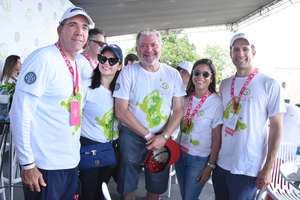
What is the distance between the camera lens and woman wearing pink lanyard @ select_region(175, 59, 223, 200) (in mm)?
2242

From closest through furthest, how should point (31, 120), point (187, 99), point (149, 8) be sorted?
point (31, 120)
point (187, 99)
point (149, 8)

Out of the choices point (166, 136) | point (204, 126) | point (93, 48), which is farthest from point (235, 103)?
point (93, 48)

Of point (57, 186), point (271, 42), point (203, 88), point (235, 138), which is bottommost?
point (57, 186)

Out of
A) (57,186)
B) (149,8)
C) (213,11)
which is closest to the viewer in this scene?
(57,186)

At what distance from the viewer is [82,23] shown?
5.86 feet

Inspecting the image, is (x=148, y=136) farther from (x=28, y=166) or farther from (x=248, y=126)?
(x=28, y=166)

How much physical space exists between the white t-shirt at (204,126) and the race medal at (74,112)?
34.1 inches

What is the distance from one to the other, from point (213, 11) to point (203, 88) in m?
8.41

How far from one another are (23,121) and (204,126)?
122 cm

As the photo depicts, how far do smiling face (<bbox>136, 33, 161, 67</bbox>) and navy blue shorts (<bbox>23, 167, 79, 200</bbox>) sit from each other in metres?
0.91

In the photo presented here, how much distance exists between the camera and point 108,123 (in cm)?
218

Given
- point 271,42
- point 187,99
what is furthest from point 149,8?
point 271,42

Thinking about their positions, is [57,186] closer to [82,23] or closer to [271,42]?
[82,23]

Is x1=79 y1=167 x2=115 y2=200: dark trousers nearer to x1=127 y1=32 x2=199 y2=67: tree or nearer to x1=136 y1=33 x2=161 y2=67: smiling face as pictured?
x1=136 y1=33 x2=161 y2=67: smiling face
